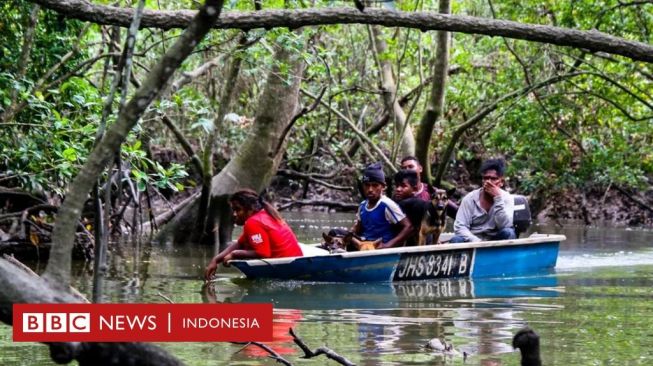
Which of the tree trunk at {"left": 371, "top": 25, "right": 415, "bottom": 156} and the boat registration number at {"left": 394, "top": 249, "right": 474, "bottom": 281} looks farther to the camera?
the tree trunk at {"left": 371, "top": 25, "right": 415, "bottom": 156}

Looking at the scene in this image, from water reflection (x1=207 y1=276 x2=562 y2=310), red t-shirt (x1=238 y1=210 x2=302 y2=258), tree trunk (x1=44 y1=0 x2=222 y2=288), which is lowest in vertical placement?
water reflection (x1=207 y1=276 x2=562 y2=310)

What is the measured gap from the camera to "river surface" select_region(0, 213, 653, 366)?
607cm

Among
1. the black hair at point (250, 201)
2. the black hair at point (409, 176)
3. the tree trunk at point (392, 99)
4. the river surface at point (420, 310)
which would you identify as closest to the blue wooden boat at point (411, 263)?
the river surface at point (420, 310)

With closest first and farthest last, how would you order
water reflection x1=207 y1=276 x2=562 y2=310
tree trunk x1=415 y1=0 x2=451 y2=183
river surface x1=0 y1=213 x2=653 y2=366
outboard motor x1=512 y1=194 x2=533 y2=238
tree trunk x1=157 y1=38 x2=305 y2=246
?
river surface x1=0 y1=213 x2=653 y2=366, water reflection x1=207 y1=276 x2=562 y2=310, outboard motor x1=512 y1=194 x2=533 y2=238, tree trunk x1=157 y1=38 x2=305 y2=246, tree trunk x1=415 y1=0 x2=451 y2=183

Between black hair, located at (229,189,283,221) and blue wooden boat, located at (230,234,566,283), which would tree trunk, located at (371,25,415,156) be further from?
black hair, located at (229,189,283,221)

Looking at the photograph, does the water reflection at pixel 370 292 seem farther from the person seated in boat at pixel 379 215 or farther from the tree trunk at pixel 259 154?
the tree trunk at pixel 259 154

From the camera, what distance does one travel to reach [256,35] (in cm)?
980

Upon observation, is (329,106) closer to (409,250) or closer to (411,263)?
(411,263)

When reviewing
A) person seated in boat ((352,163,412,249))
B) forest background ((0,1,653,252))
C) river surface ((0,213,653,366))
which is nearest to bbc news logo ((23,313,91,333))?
forest background ((0,1,653,252))

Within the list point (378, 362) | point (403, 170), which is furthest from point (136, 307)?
point (403, 170)

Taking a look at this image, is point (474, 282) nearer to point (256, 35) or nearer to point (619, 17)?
point (256, 35)

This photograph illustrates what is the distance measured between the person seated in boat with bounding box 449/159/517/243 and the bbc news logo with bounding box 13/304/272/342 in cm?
730

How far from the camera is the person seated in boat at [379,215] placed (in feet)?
35.4

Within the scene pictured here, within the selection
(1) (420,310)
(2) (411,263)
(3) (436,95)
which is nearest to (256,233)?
(2) (411,263)
